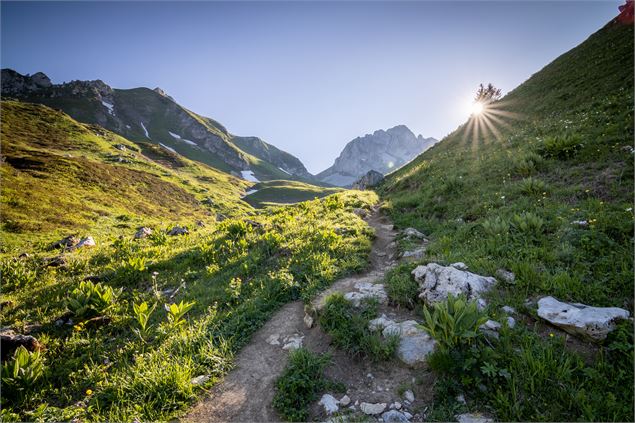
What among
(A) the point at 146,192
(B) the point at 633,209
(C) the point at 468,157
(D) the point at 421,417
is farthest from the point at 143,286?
(A) the point at 146,192

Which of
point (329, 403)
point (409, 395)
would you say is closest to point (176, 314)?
point (329, 403)

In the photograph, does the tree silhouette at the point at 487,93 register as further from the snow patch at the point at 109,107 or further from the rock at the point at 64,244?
the snow patch at the point at 109,107

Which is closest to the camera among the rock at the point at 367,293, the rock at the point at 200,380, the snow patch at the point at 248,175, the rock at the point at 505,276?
the rock at the point at 200,380

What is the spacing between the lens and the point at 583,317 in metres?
4.32

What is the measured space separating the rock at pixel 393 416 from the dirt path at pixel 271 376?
28 cm

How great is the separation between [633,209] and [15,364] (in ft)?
46.3

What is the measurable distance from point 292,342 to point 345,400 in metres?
1.84

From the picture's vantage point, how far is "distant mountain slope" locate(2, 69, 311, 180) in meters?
113

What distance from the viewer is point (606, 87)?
16.9 meters

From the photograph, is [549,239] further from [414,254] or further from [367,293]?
[367,293]

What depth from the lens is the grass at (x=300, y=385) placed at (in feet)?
13.9

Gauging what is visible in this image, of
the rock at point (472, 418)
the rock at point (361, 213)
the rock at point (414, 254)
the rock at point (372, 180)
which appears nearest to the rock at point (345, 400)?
the rock at point (472, 418)

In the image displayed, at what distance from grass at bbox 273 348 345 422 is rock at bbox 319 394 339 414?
153mm

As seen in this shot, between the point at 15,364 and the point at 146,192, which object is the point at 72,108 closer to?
the point at 146,192
